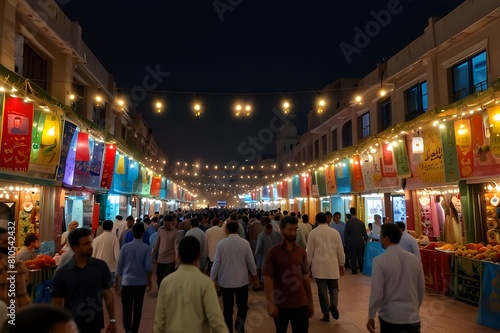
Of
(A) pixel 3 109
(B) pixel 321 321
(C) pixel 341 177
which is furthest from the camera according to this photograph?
(C) pixel 341 177

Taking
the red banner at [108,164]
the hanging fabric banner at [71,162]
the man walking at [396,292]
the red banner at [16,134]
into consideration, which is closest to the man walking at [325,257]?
the man walking at [396,292]

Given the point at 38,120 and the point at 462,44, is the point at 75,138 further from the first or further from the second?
the point at 462,44

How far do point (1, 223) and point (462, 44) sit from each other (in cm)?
1522

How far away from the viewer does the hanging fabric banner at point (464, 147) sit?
34.8 feet

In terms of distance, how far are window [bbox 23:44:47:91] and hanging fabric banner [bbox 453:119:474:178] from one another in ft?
42.8

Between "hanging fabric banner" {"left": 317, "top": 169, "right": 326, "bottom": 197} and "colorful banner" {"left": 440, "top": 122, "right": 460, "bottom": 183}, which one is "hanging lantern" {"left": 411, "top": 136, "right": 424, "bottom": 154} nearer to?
"colorful banner" {"left": 440, "top": 122, "right": 460, "bottom": 183}

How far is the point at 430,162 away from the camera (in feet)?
42.1

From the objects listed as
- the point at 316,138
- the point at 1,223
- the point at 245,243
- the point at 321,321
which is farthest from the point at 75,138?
the point at 316,138

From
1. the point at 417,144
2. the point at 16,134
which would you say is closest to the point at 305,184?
the point at 417,144

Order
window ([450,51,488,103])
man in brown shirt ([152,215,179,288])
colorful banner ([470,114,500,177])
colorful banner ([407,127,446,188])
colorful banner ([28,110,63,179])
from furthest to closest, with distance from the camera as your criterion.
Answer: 1. colorful banner ([407,127,446,188])
2. window ([450,51,488,103])
3. colorful banner ([28,110,63,179])
4. colorful banner ([470,114,500,177])
5. man in brown shirt ([152,215,179,288])

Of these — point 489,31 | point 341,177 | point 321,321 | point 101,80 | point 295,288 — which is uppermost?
point 101,80

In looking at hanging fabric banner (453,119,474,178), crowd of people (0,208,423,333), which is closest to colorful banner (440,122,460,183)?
hanging fabric banner (453,119,474,178)

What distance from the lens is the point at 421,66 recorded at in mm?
14984

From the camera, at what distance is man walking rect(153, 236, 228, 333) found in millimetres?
3322
